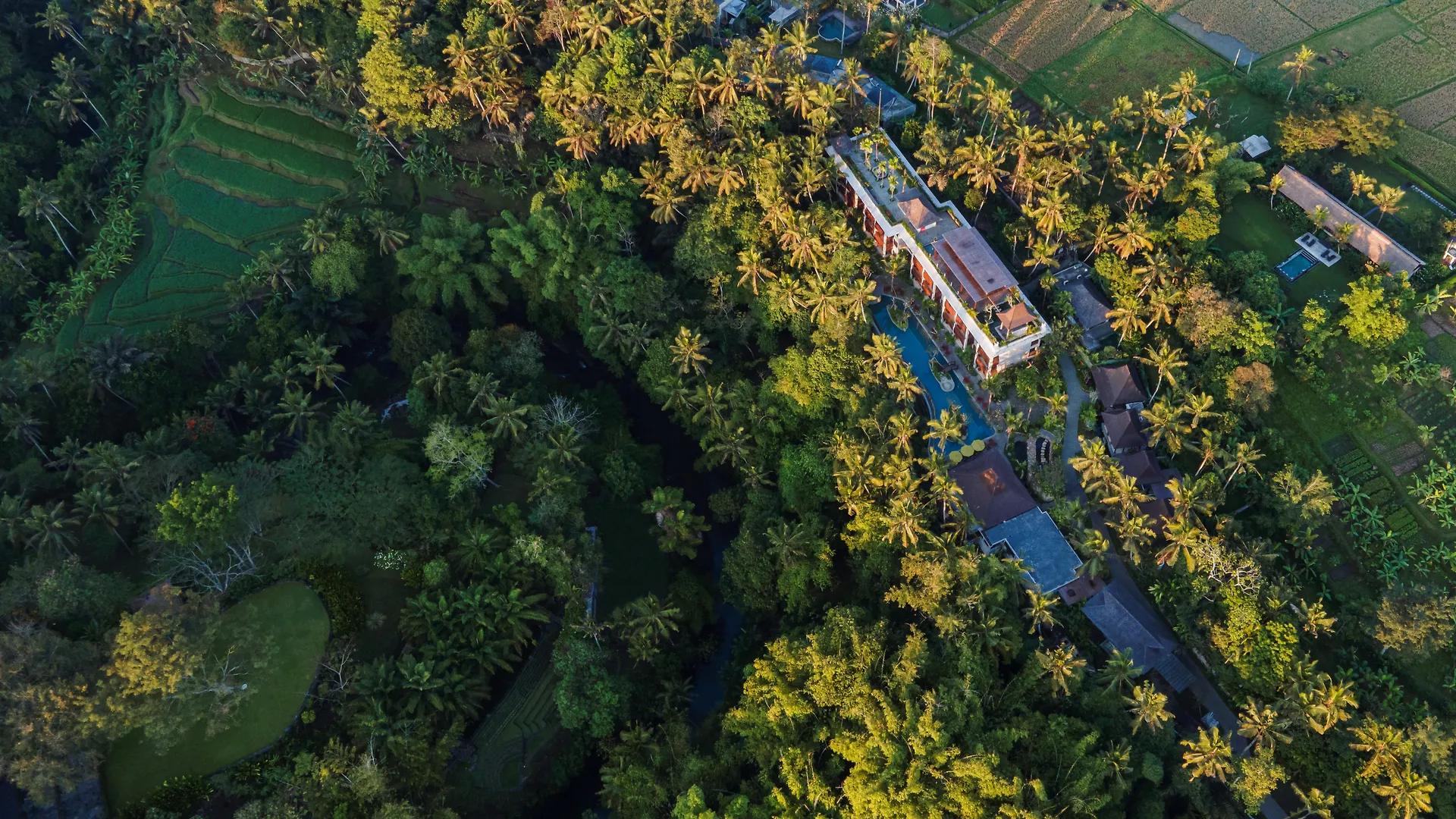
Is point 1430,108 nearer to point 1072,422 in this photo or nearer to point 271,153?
point 1072,422

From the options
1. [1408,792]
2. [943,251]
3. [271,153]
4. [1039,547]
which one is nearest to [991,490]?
[1039,547]

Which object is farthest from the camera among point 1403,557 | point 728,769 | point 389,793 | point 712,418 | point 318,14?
point 318,14

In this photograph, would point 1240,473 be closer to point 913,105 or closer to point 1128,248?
point 1128,248

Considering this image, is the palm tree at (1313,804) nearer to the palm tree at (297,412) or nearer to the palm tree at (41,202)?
the palm tree at (297,412)

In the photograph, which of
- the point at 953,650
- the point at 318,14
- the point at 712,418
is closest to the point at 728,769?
the point at 953,650

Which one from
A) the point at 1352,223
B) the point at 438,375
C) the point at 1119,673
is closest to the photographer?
the point at 1119,673

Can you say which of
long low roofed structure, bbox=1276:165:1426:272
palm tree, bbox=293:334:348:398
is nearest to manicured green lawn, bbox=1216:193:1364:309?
long low roofed structure, bbox=1276:165:1426:272
